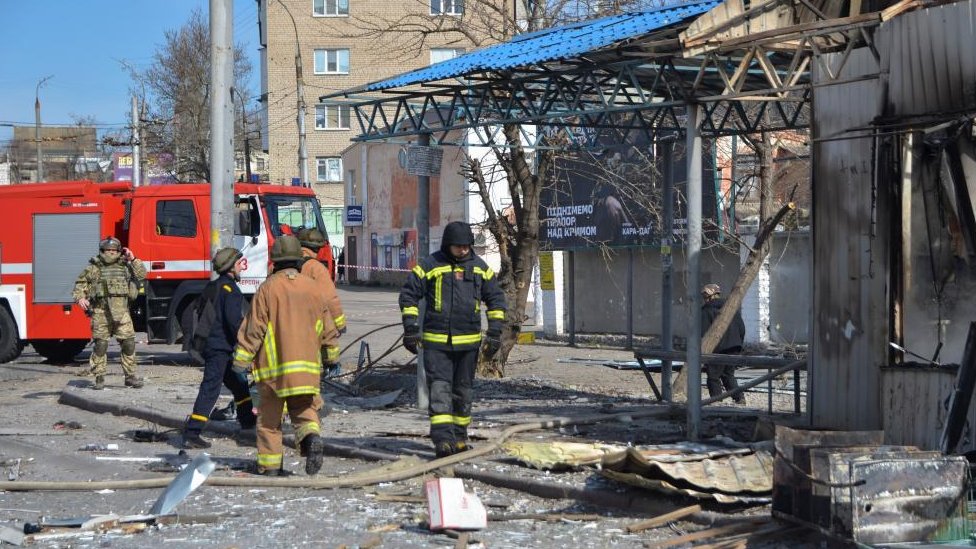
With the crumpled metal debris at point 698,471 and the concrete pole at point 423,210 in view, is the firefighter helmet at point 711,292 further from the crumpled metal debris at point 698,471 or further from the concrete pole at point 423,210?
the crumpled metal debris at point 698,471

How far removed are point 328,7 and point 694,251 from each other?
54399 mm

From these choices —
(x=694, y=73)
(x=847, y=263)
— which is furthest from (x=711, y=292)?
(x=847, y=263)

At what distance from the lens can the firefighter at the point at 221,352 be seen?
1056cm

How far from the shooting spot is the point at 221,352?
10797 millimetres

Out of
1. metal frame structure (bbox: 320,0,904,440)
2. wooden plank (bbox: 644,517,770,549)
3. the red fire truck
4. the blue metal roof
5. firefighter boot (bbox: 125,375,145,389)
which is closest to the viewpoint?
wooden plank (bbox: 644,517,770,549)

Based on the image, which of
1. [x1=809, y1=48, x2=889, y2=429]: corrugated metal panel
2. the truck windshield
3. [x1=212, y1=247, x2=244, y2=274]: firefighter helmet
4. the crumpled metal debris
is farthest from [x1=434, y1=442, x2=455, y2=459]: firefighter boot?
the truck windshield

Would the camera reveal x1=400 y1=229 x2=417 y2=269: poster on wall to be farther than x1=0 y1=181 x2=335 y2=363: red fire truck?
Yes

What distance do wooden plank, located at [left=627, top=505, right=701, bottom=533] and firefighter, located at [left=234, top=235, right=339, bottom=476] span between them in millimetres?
2841

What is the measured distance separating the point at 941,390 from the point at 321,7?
186 ft

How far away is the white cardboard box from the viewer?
23.4 ft

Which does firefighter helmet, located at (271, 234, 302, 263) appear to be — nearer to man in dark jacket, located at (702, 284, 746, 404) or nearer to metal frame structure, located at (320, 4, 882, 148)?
metal frame structure, located at (320, 4, 882, 148)

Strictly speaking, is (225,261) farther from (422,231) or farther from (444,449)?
(444,449)

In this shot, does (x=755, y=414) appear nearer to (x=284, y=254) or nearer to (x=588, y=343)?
(x=284, y=254)

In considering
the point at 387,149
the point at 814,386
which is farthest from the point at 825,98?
the point at 387,149
